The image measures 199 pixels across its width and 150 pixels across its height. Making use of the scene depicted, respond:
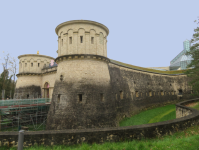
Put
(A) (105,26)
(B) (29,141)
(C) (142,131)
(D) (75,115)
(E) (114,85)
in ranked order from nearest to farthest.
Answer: (B) (29,141) < (C) (142,131) < (D) (75,115) < (A) (105,26) < (E) (114,85)

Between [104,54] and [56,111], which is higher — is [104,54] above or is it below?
above

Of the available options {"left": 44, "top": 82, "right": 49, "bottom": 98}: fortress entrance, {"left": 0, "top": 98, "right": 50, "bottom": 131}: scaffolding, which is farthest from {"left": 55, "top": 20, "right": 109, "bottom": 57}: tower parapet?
{"left": 44, "top": 82, "right": 49, "bottom": 98}: fortress entrance

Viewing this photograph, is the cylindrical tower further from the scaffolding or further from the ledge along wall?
the ledge along wall

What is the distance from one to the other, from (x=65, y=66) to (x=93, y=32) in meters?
4.15

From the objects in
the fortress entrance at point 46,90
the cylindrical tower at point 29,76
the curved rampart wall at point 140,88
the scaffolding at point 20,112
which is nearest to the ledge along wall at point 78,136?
the curved rampart wall at point 140,88

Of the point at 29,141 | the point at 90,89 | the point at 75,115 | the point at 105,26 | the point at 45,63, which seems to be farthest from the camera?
the point at 45,63

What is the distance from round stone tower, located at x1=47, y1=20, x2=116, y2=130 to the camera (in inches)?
445

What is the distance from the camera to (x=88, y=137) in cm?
588

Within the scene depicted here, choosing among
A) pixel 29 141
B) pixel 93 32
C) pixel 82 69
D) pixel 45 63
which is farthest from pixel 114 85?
pixel 45 63

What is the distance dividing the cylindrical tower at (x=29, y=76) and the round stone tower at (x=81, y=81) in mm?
11745

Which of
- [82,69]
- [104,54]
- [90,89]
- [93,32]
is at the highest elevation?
[93,32]

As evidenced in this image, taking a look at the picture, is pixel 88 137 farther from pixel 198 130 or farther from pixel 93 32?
pixel 93 32

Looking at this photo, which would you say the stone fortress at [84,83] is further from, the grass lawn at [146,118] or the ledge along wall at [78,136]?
the ledge along wall at [78,136]

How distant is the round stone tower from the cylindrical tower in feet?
38.5
